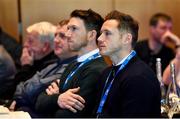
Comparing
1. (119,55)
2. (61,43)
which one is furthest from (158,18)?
(119,55)

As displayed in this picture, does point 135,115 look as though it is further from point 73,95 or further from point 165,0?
point 165,0

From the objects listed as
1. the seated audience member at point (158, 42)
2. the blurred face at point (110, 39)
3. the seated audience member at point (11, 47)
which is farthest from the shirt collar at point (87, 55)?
the seated audience member at point (158, 42)

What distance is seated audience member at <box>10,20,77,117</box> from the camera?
4.03 m

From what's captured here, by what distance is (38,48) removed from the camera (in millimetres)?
4695

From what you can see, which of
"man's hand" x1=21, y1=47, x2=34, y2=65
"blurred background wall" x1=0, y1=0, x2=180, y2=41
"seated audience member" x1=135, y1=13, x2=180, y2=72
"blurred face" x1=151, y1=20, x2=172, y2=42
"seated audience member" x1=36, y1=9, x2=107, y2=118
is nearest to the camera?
"seated audience member" x1=36, y1=9, x2=107, y2=118

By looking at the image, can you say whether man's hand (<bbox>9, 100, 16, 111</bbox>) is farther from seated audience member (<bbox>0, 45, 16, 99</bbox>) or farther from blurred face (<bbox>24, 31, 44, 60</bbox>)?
blurred face (<bbox>24, 31, 44, 60</bbox>)

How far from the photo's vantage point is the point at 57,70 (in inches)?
162

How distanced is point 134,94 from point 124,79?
122 mm

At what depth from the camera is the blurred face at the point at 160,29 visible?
5992mm

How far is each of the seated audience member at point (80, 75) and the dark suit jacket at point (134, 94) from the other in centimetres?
22

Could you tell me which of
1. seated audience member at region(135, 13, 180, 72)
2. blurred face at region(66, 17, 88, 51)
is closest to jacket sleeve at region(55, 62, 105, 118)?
blurred face at region(66, 17, 88, 51)

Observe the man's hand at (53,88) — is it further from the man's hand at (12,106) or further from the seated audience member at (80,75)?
the man's hand at (12,106)

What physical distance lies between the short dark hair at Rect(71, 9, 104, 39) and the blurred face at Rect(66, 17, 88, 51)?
0.03 meters

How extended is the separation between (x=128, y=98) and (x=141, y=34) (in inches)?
143
